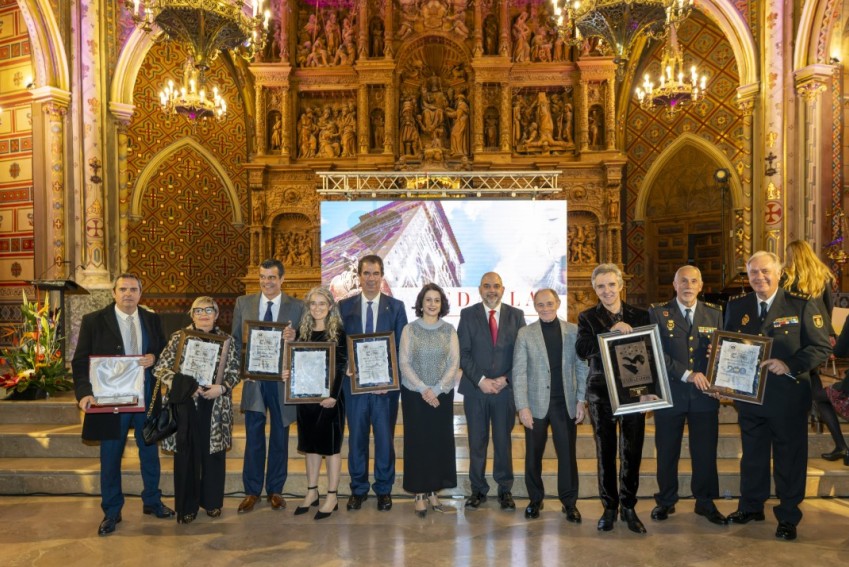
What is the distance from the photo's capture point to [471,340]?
4.60m

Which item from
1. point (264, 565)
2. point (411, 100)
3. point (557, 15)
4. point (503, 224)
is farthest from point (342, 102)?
point (264, 565)

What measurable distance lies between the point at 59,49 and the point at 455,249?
20.2 ft

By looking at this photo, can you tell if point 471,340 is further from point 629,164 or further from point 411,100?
point 629,164

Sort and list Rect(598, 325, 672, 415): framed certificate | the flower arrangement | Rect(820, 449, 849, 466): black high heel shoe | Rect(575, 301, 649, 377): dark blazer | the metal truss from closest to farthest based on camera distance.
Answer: Rect(598, 325, 672, 415): framed certificate → Rect(575, 301, 649, 377): dark blazer → Rect(820, 449, 849, 466): black high heel shoe → the flower arrangement → the metal truss

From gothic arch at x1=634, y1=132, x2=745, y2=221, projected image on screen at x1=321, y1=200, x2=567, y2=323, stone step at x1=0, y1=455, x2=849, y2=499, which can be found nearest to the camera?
stone step at x1=0, y1=455, x2=849, y2=499

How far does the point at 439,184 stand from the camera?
10.4 metres

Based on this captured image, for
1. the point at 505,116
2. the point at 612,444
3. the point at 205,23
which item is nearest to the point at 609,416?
the point at 612,444

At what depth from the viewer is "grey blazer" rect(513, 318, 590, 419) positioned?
169 inches

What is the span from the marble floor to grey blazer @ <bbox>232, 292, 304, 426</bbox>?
738mm

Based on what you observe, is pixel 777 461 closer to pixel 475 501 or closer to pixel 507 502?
pixel 507 502

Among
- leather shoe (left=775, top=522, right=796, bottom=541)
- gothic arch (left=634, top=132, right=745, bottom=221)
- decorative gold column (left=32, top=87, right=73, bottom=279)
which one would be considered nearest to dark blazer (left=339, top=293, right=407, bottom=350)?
leather shoe (left=775, top=522, right=796, bottom=541)

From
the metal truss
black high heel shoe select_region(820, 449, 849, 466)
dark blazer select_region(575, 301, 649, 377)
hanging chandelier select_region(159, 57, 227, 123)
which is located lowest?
black high heel shoe select_region(820, 449, 849, 466)

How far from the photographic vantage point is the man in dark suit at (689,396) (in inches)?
168

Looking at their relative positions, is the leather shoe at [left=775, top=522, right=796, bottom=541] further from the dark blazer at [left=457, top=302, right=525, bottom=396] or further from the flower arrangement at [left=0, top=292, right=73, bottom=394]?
the flower arrangement at [left=0, top=292, right=73, bottom=394]
